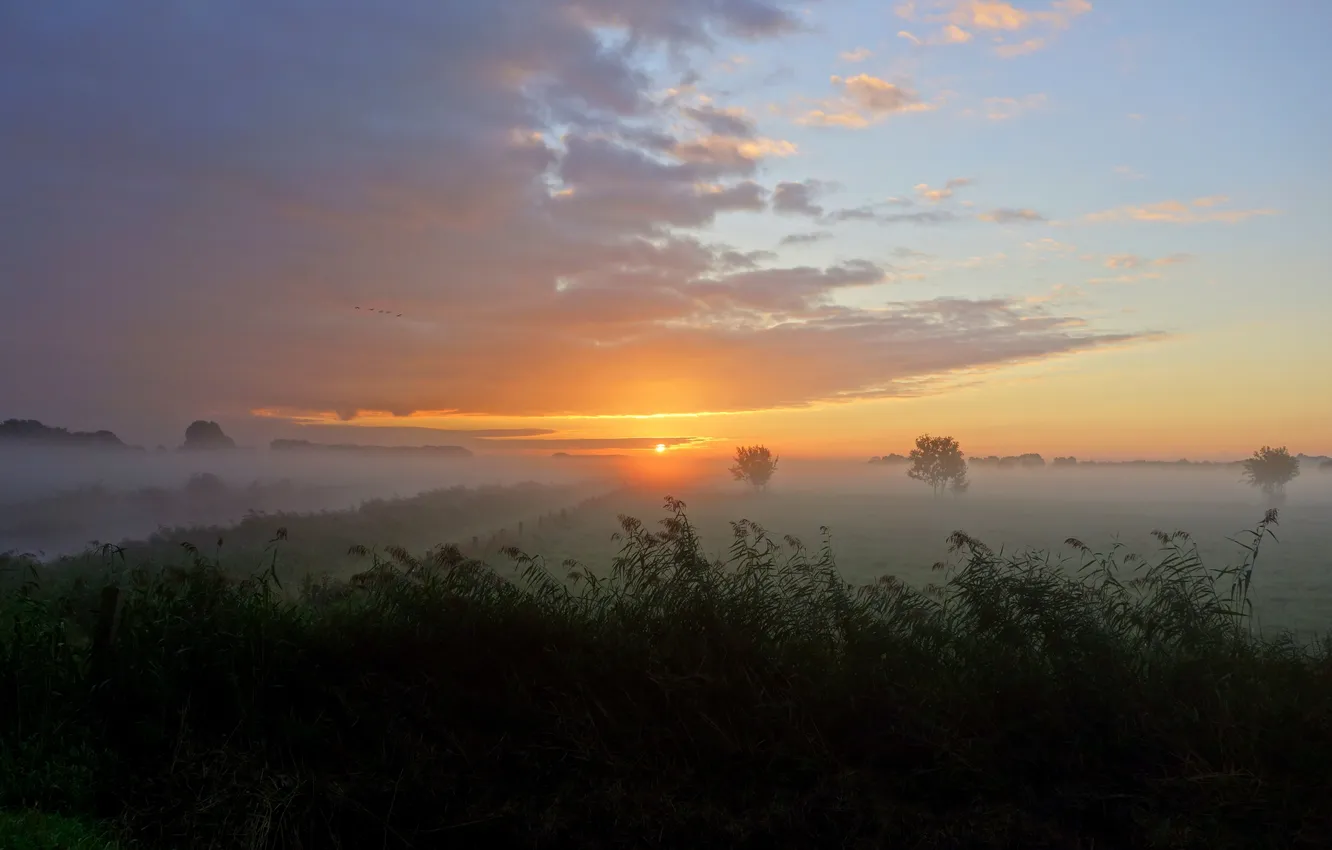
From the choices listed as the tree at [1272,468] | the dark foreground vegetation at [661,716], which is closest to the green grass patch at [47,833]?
the dark foreground vegetation at [661,716]

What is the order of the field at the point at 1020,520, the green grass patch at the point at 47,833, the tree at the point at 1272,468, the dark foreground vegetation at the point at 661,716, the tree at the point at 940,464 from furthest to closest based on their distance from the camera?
the tree at the point at 940,464 → the tree at the point at 1272,468 → the field at the point at 1020,520 → the dark foreground vegetation at the point at 661,716 → the green grass patch at the point at 47,833

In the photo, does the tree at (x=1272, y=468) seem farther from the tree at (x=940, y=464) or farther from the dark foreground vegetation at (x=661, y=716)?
the dark foreground vegetation at (x=661, y=716)

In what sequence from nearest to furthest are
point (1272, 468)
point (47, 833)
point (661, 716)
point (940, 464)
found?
point (47, 833) → point (661, 716) → point (1272, 468) → point (940, 464)

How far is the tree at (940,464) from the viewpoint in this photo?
113000 mm

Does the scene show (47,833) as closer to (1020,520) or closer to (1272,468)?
(1020,520)

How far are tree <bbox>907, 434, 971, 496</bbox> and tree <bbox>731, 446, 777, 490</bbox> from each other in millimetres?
22456

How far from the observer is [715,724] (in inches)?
266

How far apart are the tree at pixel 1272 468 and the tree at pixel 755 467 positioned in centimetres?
6279

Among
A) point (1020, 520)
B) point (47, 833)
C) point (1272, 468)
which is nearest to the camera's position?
point (47, 833)

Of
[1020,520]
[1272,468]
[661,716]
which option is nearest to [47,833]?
[661,716]

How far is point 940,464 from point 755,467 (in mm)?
28541

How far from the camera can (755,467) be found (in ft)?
395

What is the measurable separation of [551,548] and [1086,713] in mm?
38345

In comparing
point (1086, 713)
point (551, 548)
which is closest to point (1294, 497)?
point (551, 548)
